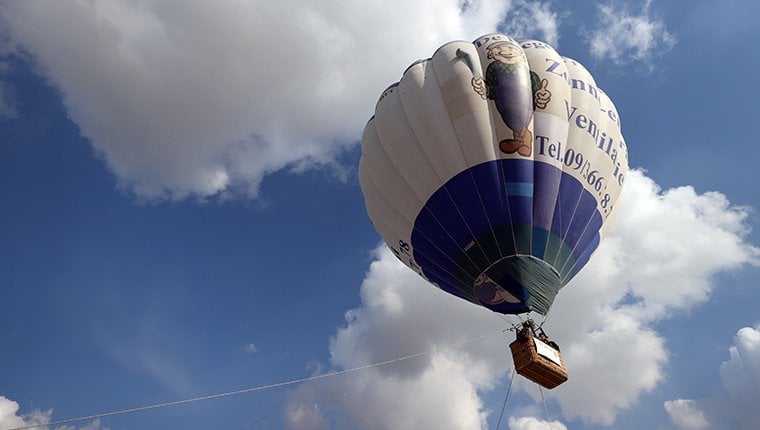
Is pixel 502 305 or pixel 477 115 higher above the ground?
pixel 477 115

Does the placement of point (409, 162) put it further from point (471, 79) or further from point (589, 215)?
point (589, 215)

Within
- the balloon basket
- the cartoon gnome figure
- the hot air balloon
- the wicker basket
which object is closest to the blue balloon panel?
the hot air balloon

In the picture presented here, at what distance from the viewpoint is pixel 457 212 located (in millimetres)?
15359

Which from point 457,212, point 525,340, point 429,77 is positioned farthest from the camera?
point 429,77

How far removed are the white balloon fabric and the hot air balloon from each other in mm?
32

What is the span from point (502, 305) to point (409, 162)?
521cm

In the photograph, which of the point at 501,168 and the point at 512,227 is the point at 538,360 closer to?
the point at 512,227

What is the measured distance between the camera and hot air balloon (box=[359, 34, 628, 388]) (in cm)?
1494

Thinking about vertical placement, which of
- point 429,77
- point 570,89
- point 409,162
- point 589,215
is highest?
point 429,77

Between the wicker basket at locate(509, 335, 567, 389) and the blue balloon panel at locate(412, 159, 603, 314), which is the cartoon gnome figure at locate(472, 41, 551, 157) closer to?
the blue balloon panel at locate(412, 159, 603, 314)

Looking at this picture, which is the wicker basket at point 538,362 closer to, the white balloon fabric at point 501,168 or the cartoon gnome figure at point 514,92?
the white balloon fabric at point 501,168

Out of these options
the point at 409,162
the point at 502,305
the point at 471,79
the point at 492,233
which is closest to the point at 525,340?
the point at 502,305

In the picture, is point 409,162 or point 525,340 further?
point 409,162

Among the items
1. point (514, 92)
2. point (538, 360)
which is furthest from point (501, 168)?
point (538, 360)
